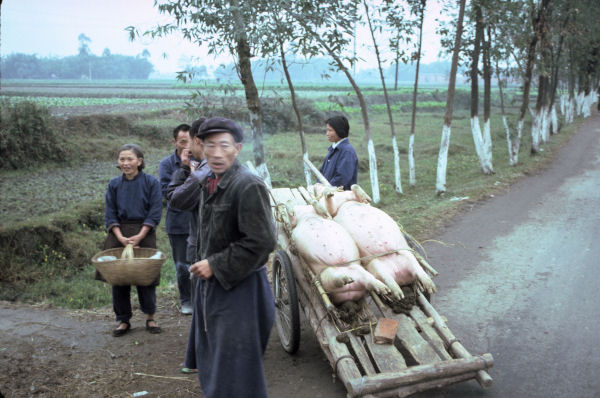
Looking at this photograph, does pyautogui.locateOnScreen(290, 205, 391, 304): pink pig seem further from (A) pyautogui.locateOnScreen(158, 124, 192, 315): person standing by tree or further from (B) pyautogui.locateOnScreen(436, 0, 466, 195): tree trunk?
(B) pyautogui.locateOnScreen(436, 0, 466, 195): tree trunk

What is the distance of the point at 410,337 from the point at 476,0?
10.4 meters

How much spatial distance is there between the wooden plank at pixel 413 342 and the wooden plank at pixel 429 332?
48mm

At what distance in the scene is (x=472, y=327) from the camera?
4.45 m

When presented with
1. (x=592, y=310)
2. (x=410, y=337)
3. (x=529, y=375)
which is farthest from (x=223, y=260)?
(x=592, y=310)

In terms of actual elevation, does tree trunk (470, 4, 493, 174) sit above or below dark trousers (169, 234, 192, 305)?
above

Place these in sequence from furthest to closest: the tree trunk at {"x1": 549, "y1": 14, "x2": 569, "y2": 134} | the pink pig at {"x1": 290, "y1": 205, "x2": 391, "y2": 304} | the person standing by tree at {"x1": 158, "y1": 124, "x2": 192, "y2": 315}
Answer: the tree trunk at {"x1": 549, "y1": 14, "x2": 569, "y2": 134}, the person standing by tree at {"x1": 158, "y1": 124, "x2": 192, "y2": 315}, the pink pig at {"x1": 290, "y1": 205, "x2": 391, "y2": 304}

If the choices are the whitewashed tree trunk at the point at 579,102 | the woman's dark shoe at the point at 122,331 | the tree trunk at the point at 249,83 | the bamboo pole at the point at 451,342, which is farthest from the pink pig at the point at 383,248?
the whitewashed tree trunk at the point at 579,102

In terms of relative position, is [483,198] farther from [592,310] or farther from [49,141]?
[49,141]

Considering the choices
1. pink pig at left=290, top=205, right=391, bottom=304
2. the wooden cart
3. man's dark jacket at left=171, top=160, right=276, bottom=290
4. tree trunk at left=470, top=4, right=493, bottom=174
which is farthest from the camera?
tree trunk at left=470, top=4, right=493, bottom=174

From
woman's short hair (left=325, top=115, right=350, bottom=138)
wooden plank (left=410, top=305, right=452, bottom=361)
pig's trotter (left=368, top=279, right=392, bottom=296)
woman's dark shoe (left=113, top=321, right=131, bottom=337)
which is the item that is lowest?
woman's dark shoe (left=113, top=321, right=131, bottom=337)

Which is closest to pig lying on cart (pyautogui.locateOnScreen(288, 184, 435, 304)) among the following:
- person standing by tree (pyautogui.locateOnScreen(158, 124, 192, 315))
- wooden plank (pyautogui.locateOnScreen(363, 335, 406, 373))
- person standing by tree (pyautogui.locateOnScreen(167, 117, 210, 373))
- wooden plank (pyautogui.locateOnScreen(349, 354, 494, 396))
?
wooden plank (pyautogui.locateOnScreen(363, 335, 406, 373))

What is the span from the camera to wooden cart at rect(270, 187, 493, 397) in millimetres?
2955

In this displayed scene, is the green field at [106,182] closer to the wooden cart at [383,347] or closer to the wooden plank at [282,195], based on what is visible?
the wooden plank at [282,195]

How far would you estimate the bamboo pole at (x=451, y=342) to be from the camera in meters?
3.07
